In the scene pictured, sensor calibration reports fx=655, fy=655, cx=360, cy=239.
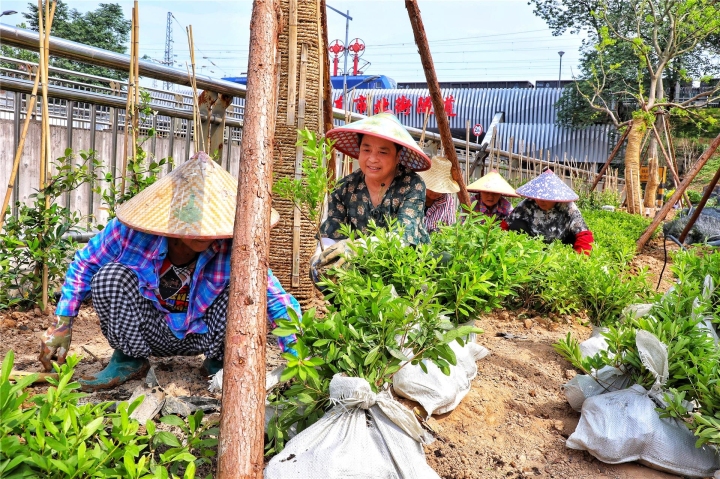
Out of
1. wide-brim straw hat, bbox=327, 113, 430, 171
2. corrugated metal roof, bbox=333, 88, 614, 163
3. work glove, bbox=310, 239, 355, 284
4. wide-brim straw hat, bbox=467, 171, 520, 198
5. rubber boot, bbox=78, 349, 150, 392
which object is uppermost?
corrugated metal roof, bbox=333, 88, 614, 163

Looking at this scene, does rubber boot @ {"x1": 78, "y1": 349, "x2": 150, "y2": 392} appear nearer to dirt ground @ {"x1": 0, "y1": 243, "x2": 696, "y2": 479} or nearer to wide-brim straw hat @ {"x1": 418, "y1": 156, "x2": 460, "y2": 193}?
dirt ground @ {"x1": 0, "y1": 243, "x2": 696, "y2": 479}

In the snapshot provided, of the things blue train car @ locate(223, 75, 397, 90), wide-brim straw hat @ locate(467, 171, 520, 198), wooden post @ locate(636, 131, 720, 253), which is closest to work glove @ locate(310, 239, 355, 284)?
wide-brim straw hat @ locate(467, 171, 520, 198)

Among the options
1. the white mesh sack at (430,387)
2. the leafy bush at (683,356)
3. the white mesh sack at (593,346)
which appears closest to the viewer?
the leafy bush at (683,356)

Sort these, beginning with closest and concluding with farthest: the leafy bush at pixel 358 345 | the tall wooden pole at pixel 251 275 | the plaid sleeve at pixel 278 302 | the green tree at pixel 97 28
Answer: the tall wooden pole at pixel 251 275 → the leafy bush at pixel 358 345 → the plaid sleeve at pixel 278 302 → the green tree at pixel 97 28

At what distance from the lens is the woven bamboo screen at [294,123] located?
3859 mm

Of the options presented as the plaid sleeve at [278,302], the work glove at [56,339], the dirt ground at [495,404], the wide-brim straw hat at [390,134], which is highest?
the wide-brim straw hat at [390,134]

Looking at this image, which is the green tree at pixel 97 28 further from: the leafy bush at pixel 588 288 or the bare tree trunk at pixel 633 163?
the leafy bush at pixel 588 288

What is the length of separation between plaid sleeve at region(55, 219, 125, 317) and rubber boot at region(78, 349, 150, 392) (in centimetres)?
29

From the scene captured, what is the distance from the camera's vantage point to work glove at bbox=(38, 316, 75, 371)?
2404mm

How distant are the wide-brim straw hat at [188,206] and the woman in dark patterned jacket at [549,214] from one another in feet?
12.2

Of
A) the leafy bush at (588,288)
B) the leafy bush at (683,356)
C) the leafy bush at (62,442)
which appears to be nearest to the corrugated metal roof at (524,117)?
the leafy bush at (588,288)

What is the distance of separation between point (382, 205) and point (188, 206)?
140cm

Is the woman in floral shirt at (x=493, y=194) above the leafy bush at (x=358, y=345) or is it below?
above

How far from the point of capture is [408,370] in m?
2.57
